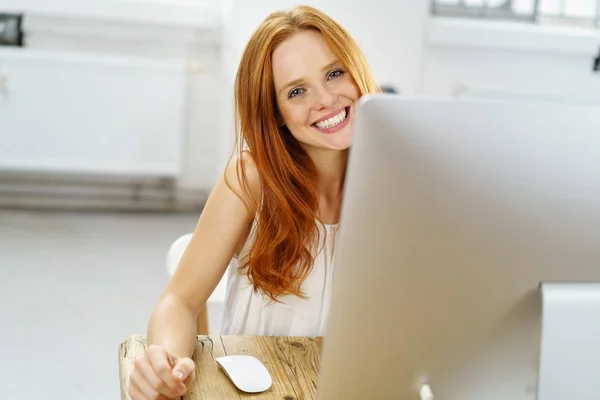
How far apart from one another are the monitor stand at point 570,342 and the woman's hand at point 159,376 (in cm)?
41

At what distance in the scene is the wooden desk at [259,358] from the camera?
1.06 meters

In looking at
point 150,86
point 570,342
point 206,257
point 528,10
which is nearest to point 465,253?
point 570,342

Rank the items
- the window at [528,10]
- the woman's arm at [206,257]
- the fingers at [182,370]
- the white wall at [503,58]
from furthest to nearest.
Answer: the window at [528,10] → the white wall at [503,58] → the woman's arm at [206,257] → the fingers at [182,370]

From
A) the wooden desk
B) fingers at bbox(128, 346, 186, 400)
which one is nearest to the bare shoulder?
the wooden desk

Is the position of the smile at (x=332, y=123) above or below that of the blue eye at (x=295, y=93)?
below

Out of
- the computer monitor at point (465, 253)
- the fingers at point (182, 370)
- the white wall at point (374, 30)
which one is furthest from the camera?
the white wall at point (374, 30)

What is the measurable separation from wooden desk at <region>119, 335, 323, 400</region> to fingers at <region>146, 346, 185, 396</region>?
0.05 m

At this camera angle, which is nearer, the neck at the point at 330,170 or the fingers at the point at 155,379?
the fingers at the point at 155,379

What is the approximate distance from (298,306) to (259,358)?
0.26 m

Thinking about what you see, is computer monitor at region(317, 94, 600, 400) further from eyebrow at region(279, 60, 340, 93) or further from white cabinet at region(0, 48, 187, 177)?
white cabinet at region(0, 48, 187, 177)

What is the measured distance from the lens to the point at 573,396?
83 cm

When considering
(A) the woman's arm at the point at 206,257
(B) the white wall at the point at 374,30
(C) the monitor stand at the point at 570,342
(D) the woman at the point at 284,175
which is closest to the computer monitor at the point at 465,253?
(C) the monitor stand at the point at 570,342

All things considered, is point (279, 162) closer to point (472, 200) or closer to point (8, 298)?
point (472, 200)

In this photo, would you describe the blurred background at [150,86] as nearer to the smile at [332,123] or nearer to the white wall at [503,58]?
the white wall at [503,58]
